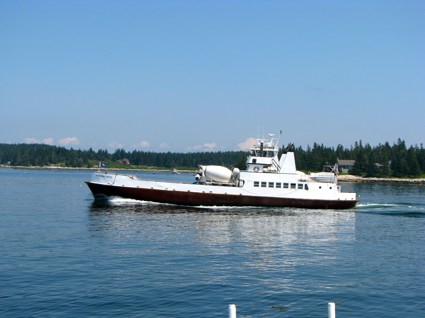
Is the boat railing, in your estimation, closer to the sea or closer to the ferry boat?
the ferry boat

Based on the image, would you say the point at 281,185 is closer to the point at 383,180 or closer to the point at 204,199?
the point at 204,199

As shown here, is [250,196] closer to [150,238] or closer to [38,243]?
[150,238]

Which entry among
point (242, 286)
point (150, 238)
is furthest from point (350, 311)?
point (150, 238)

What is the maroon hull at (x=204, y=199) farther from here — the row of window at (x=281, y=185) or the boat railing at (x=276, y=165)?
the boat railing at (x=276, y=165)

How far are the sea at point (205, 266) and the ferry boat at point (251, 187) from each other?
9762 mm

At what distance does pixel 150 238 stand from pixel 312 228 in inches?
650

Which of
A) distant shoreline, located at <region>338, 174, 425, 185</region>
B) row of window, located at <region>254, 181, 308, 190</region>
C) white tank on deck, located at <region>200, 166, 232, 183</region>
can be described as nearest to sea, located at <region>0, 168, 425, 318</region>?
row of window, located at <region>254, 181, 308, 190</region>

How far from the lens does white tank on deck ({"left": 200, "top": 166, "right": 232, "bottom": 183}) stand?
65562 millimetres

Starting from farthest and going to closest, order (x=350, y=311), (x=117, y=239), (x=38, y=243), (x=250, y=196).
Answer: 1. (x=250, y=196)
2. (x=117, y=239)
3. (x=38, y=243)
4. (x=350, y=311)

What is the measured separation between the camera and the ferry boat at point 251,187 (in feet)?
213

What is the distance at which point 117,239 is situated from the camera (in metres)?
39.2

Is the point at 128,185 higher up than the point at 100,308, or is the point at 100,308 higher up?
the point at 128,185

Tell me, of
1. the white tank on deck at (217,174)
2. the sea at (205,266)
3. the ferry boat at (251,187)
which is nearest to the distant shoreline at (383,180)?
the ferry boat at (251,187)

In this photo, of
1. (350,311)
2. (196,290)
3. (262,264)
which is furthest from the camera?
(262,264)
